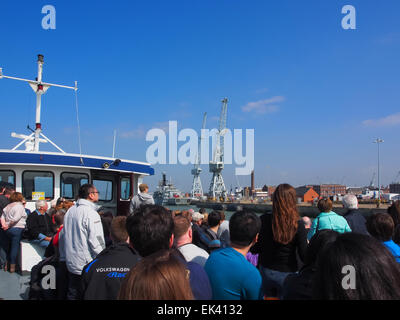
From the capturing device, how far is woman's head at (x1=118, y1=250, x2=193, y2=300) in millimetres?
1375

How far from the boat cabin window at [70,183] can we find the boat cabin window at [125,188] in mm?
1426

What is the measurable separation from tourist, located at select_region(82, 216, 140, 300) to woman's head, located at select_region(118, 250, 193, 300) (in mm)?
1129

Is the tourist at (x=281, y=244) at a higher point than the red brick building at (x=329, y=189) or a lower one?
higher

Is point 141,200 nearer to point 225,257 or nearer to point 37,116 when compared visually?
point 225,257

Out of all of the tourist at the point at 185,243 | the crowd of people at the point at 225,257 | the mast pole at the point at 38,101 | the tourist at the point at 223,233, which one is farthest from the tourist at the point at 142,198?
the mast pole at the point at 38,101

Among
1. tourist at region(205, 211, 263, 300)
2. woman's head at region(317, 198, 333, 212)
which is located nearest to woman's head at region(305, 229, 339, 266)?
tourist at region(205, 211, 263, 300)

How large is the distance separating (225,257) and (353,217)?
3355 mm

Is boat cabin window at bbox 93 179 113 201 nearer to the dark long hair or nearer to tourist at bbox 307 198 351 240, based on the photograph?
tourist at bbox 307 198 351 240

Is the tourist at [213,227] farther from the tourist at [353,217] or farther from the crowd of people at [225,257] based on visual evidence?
the tourist at [353,217]

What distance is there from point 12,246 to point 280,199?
5522 mm

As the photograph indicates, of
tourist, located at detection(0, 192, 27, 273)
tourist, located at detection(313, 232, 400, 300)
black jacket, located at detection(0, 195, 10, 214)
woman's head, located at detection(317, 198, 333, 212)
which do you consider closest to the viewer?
tourist, located at detection(313, 232, 400, 300)

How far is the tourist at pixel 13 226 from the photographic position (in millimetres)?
5969

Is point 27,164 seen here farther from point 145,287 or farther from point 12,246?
point 145,287
